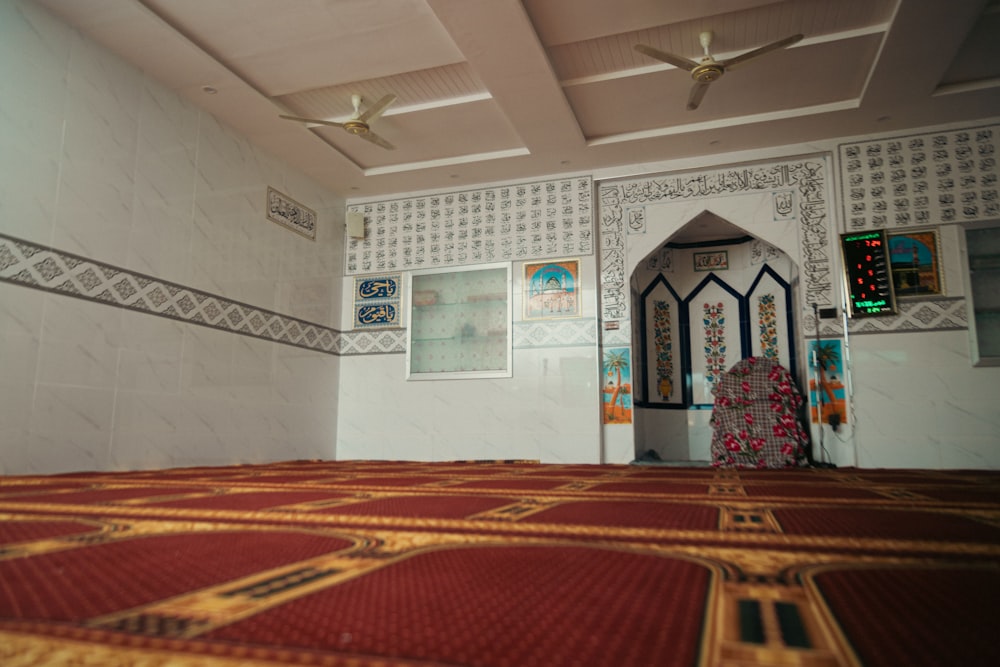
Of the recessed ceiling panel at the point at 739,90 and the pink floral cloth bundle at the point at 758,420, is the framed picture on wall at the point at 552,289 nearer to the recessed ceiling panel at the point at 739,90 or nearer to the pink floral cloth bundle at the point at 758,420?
the recessed ceiling panel at the point at 739,90

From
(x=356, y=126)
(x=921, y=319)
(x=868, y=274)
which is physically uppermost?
(x=356, y=126)

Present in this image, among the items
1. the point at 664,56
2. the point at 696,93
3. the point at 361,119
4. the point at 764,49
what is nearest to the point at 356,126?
the point at 361,119

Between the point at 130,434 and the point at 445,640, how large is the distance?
3.97 meters

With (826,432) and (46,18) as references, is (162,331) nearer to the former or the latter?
(46,18)

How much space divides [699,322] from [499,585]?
6075mm

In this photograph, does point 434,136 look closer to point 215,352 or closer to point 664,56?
point 664,56

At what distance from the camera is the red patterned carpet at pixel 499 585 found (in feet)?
1.95

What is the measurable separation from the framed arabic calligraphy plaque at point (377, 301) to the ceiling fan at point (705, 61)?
10.5ft

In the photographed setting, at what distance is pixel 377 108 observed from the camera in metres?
4.29

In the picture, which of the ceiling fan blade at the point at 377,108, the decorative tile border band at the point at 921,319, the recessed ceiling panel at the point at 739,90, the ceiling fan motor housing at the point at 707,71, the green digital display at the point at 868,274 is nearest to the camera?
the ceiling fan motor housing at the point at 707,71

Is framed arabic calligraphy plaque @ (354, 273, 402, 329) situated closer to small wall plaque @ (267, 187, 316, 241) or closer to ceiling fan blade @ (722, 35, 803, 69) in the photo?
small wall plaque @ (267, 187, 316, 241)

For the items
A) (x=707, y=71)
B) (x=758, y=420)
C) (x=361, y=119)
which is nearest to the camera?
(x=707, y=71)

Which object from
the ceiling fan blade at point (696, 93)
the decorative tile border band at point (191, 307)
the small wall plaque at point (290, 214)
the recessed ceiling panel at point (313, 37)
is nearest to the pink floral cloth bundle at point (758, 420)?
the decorative tile border band at point (191, 307)

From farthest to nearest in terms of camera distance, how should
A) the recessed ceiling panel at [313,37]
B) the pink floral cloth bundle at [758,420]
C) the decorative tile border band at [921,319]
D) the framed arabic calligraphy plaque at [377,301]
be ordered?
the framed arabic calligraphy plaque at [377,301] → the pink floral cloth bundle at [758,420] → the decorative tile border band at [921,319] → the recessed ceiling panel at [313,37]
